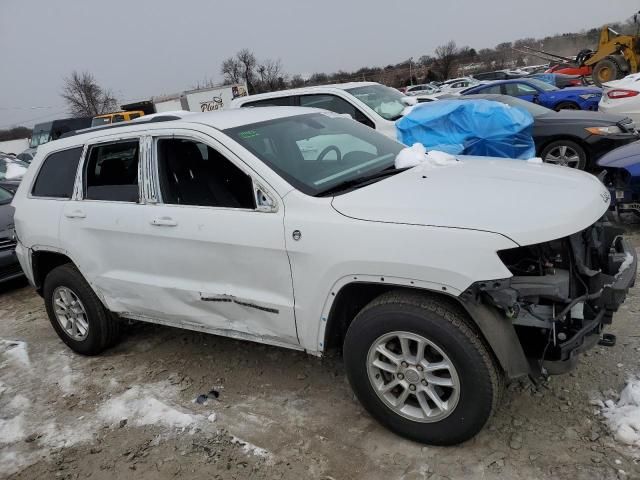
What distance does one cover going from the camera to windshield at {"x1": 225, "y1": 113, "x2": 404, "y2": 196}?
10.3 ft

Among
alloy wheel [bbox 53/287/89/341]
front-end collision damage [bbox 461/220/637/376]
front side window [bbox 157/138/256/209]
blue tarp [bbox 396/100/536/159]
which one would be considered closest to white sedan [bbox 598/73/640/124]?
blue tarp [bbox 396/100/536/159]

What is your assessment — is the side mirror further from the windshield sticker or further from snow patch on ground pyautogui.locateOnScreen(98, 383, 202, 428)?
snow patch on ground pyautogui.locateOnScreen(98, 383, 202, 428)

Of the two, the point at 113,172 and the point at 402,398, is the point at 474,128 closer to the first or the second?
the point at 113,172

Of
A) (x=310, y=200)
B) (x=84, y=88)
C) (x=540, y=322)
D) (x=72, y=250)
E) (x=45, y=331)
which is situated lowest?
(x=45, y=331)

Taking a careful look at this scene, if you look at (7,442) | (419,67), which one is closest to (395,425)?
(7,442)

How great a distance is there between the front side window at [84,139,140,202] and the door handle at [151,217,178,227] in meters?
0.29

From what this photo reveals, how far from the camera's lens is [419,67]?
6128 cm

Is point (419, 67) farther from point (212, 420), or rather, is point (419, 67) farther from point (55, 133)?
point (212, 420)

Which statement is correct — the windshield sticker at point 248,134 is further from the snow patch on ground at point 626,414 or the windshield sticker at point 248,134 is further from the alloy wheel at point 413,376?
the snow patch on ground at point 626,414

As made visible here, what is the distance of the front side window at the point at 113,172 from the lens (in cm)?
369

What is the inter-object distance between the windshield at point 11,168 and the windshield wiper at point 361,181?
1055 cm

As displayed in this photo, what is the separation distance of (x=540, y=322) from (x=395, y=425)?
38.1 inches

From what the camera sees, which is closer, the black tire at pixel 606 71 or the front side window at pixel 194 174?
the front side window at pixel 194 174

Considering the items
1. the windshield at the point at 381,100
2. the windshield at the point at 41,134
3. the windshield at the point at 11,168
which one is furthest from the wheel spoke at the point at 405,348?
the windshield at the point at 41,134
